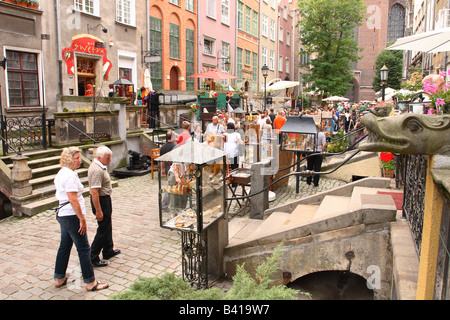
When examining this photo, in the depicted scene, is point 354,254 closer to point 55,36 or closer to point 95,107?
point 95,107

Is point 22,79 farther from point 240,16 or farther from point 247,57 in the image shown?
point 247,57

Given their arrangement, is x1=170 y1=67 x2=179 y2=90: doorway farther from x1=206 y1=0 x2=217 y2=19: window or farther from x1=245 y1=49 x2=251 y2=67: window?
x1=245 y1=49 x2=251 y2=67: window

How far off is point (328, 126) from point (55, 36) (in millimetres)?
13567

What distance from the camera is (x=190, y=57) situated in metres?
26.0

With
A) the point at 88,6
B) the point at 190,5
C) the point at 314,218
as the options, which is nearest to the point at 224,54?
the point at 190,5

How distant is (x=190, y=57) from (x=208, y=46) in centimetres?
385

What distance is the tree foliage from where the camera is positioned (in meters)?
37.7

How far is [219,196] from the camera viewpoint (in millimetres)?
5480

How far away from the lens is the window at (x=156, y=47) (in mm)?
21609

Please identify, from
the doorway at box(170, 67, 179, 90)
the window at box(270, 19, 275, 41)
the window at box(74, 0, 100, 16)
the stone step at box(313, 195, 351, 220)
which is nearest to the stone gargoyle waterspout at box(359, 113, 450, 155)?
the stone step at box(313, 195, 351, 220)

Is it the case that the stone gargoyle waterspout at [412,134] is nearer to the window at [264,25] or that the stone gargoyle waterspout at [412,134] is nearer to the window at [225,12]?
the window at [225,12]

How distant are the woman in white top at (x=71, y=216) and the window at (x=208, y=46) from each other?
2485cm

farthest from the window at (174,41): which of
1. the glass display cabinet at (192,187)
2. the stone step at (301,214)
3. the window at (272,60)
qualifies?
the window at (272,60)
